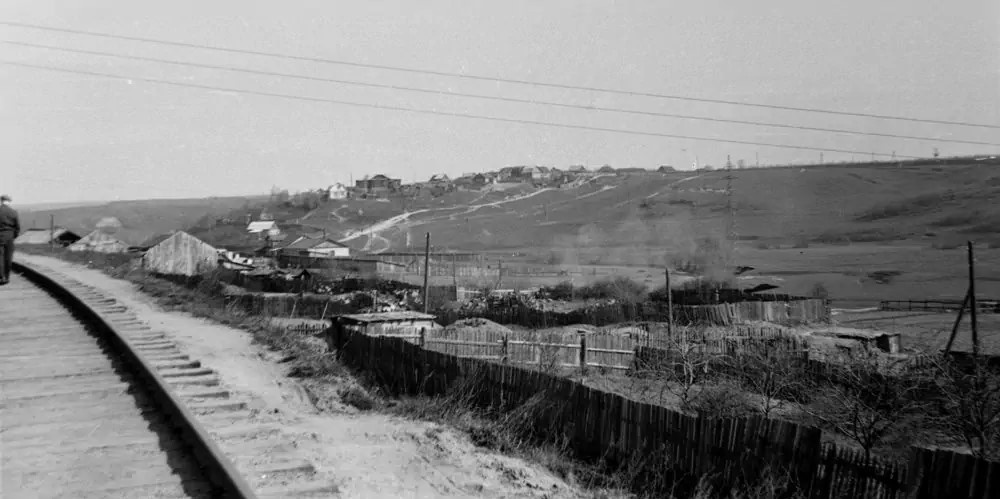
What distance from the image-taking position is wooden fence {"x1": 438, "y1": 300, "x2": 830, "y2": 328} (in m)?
36.7

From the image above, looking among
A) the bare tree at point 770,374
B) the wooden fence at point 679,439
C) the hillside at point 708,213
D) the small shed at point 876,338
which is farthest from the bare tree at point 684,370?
the hillside at point 708,213

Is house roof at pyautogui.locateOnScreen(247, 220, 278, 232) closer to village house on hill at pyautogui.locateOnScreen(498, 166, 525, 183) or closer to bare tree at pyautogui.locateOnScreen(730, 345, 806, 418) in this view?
village house on hill at pyautogui.locateOnScreen(498, 166, 525, 183)

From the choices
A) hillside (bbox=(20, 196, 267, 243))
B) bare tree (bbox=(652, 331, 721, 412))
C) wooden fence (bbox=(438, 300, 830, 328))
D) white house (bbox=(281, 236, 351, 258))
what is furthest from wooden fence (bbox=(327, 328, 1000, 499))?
hillside (bbox=(20, 196, 267, 243))

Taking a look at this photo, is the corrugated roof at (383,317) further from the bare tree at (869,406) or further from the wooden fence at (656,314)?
the wooden fence at (656,314)

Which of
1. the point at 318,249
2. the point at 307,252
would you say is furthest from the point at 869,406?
the point at 318,249

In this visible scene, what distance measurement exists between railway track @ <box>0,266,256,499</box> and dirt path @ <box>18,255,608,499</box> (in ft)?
2.82

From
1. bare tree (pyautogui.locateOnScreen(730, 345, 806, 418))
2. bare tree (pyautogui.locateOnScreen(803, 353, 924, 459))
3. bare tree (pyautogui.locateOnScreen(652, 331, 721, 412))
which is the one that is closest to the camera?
bare tree (pyautogui.locateOnScreen(803, 353, 924, 459))

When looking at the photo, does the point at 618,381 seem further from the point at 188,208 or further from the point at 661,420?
the point at 188,208

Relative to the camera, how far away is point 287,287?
48062mm

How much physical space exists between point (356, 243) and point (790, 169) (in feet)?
241

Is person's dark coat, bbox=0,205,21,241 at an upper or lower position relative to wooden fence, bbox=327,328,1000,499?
upper

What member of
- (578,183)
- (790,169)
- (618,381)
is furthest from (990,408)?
(578,183)

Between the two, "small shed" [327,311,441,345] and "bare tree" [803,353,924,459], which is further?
"small shed" [327,311,441,345]

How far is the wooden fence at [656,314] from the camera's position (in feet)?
120
